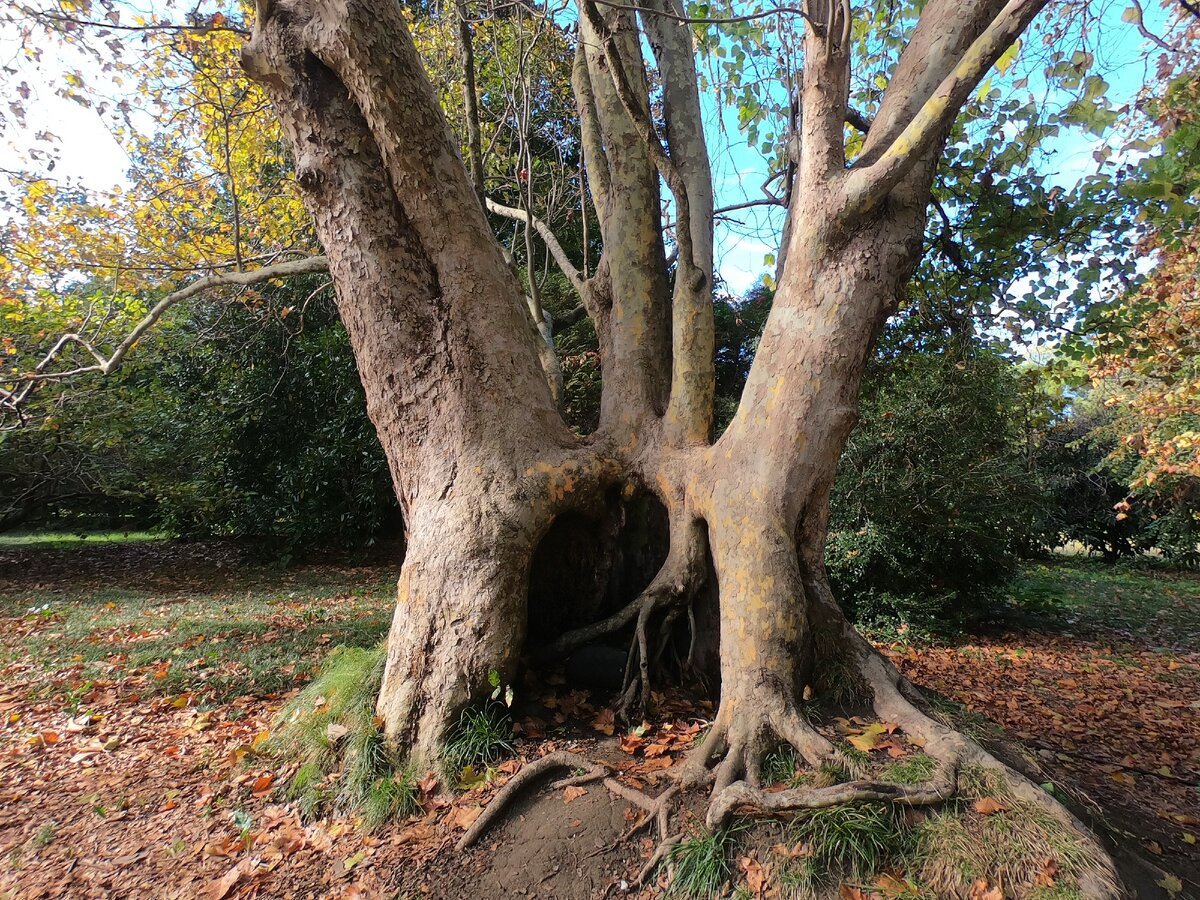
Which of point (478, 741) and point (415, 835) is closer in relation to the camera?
point (415, 835)

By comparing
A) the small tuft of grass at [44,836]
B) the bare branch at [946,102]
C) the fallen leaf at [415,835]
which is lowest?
the small tuft of grass at [44,836]

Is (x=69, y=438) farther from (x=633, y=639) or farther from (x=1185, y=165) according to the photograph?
(x=1185, y=165)

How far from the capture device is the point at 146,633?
7.25 metres

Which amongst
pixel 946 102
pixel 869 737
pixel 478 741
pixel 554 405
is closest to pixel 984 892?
pixel 869 737

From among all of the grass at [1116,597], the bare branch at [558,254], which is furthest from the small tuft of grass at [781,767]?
the grass at [1116,597]

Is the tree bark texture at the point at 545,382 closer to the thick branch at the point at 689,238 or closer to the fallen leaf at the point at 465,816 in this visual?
the thick branch at the point at 689,238

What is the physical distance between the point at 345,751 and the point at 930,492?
21.4 ft

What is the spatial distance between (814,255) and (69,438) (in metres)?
11.3

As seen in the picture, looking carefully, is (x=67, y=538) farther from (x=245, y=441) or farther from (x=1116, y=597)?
(x=1116, y=597)

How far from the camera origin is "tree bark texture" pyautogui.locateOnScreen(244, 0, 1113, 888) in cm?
370

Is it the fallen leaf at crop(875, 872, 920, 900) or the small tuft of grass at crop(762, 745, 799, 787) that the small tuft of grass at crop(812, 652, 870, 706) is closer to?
the small tuft of grass at crop(762, 745, 799, 787)

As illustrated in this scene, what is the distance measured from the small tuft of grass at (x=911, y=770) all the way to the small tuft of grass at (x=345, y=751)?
7.49ft

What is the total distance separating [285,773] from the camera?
12.9 feet

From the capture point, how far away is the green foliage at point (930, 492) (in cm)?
770
